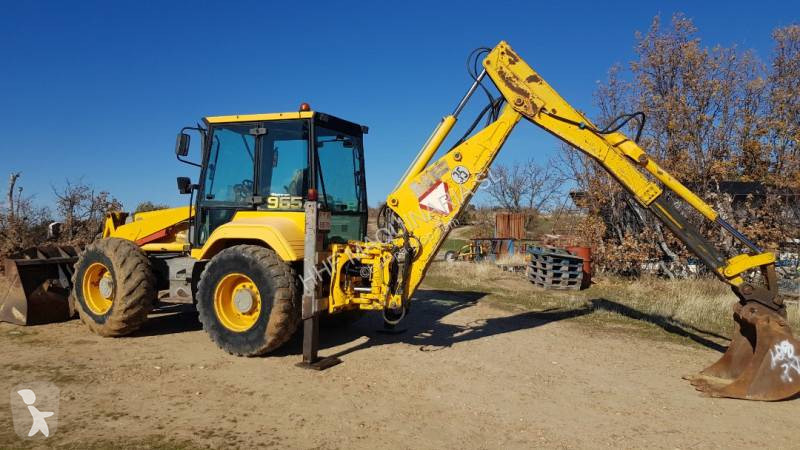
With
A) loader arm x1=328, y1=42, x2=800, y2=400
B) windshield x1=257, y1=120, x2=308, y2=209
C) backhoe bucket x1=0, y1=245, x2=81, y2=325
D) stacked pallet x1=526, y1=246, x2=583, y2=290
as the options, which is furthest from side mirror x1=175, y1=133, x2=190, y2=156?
stacked pallet x1=526, y1=246, x2=583, y2=290

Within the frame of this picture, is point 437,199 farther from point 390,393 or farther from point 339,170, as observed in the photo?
point 390,393

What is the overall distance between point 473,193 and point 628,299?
20.5ft

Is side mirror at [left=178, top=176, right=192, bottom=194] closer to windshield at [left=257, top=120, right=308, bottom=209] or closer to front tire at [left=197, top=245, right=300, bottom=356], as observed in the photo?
windshield at [left=257, top=120, right=308, bottom=209]

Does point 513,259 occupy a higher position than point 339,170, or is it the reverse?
point 339,170

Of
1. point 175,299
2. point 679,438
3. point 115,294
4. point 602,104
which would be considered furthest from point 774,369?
point 602,104

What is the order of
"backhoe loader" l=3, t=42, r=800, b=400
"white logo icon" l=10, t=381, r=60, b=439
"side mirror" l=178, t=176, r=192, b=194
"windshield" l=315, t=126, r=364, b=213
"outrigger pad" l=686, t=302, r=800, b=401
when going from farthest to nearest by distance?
"side mirror" l=178, t=176, r=192, b=194, "windshield" l=315, t=126, r=364, b=213, "backhoe loader" l=3, t=42, r=800, b=400, "outrigger pad" l=686, t=302, r=800, b=401, "white logo icon" l=10, t=381, r=60, b=439

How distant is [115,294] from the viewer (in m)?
6.72

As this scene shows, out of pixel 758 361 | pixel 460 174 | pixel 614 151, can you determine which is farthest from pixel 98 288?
pixel 758 361

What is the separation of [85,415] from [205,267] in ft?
7.41

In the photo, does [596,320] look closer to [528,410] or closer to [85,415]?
[528,410]

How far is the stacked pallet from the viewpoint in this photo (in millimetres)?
12844

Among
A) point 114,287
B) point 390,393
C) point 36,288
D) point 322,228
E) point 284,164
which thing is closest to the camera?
point 390,393

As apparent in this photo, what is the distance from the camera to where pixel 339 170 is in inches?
269

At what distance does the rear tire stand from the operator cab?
75 cm
